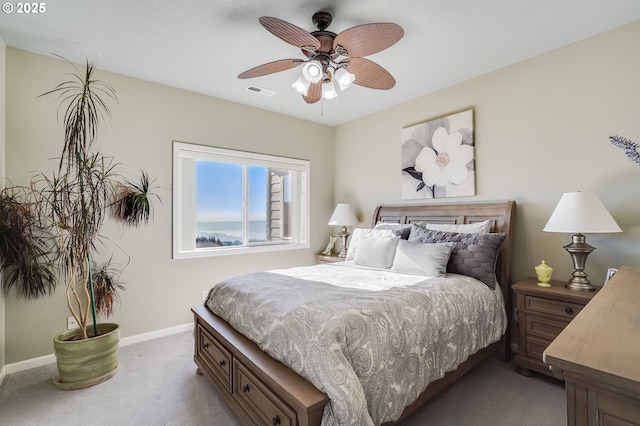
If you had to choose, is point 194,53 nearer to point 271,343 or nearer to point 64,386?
point 271,343

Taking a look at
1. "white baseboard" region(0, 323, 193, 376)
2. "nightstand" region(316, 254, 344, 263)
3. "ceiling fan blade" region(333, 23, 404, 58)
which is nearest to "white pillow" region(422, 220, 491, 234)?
"nightstand" region(316, 254, 344, 263)

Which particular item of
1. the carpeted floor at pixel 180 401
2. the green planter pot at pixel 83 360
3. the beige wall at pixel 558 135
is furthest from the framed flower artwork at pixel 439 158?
the green planter pot at pixel 83 360

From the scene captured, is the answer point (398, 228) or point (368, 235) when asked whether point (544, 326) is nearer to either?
point (398, 228)

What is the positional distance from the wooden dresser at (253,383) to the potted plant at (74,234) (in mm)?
900

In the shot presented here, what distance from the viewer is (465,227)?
2.85 m

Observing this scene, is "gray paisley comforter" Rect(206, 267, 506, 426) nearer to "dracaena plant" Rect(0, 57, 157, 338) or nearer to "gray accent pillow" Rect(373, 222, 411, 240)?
"gray accent pillow" Rect(373, 222, 411, 240)

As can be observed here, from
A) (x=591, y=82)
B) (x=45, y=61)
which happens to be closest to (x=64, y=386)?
(x=45, y=61)

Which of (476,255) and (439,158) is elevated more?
(439,158)

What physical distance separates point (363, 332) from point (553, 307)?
1711 millimetres

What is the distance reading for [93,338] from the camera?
2303mm

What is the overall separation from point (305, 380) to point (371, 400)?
1.08 ft

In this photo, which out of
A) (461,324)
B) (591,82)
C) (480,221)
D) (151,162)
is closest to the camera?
(461,324)

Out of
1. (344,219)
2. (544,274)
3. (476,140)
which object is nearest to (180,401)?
(344,219)

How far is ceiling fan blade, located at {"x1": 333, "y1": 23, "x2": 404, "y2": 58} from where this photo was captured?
1.74m
